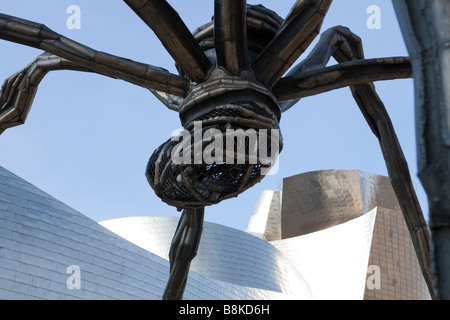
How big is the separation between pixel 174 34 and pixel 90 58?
65 cm

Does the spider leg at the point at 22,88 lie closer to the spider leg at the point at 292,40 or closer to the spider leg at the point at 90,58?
the spider leg at the point at 90,58

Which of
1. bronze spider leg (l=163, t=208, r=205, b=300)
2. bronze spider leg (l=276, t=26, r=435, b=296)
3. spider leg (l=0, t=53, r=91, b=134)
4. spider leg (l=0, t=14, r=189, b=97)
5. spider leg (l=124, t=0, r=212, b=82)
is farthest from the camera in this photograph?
bronze spider leg (l=163, t=208, r=205, b=300)

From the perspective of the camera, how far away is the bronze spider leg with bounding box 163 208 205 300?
6.68 metres

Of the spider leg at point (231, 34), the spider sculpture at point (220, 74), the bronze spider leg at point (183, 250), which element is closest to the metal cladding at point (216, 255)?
the bronze spider leg at point (183, 250)

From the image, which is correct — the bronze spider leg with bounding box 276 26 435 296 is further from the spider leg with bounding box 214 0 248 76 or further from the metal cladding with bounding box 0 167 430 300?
the metal cladding with bounding box 0 167 430 300

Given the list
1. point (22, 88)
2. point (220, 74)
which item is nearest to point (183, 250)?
point (22, 88)

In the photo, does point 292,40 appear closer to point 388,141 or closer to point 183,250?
point 388,141

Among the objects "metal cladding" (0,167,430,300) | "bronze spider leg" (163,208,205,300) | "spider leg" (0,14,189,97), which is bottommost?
"bronze spider leg" (163,208,205,300)

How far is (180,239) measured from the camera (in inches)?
265

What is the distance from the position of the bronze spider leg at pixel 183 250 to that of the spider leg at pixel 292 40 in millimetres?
2397

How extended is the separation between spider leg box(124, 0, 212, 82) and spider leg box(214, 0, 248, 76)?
0.14 meters

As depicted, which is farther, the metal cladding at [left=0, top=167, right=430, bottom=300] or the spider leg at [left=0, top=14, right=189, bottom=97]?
the metal cladding at [left=0, top=167, right=430, bottom=300]

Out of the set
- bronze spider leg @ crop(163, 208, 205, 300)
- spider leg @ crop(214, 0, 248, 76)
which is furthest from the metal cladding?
spider leg @ crop(214, 0, 248, 76)

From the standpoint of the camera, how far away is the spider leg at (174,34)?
4193 millimetres
